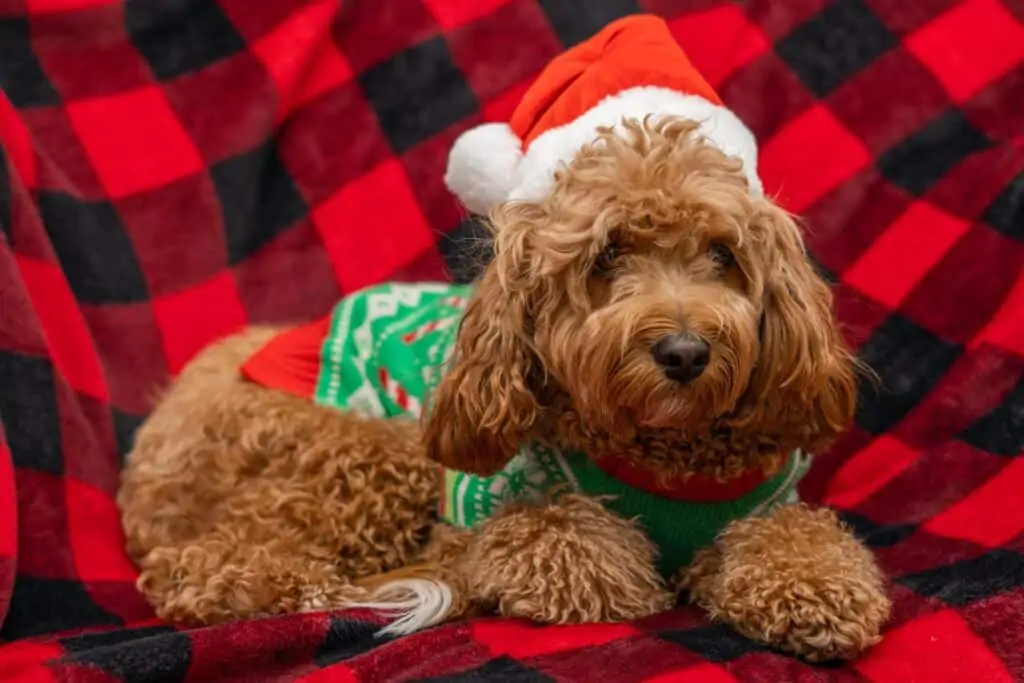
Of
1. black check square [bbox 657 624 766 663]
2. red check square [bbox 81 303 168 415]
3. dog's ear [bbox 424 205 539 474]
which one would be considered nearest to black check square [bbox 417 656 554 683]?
black check square [bbox 657 624 766 663]

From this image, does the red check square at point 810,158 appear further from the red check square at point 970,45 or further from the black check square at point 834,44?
the red check square at point 970,45

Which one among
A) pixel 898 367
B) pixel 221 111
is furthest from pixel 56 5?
pixel 898 367

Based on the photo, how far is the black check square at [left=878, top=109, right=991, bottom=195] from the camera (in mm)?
2557

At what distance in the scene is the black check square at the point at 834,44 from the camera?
8.79 feet

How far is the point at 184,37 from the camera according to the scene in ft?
9.25

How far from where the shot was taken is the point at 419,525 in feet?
7.50

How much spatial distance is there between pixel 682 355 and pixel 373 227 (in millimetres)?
1333

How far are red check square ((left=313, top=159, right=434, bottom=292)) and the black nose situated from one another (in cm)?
125

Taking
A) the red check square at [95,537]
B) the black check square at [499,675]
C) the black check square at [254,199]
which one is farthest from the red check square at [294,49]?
the black check square at [499,675]

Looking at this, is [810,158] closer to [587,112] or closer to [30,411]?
[587,112]

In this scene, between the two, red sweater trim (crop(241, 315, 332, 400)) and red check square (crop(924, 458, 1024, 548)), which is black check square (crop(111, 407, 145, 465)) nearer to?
red sweater trim (crop(241, 315, 332, 400))

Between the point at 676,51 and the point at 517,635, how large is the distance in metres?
1.10

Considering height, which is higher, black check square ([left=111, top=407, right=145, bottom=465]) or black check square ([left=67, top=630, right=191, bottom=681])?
black check square ([left=111, top=407, right=145, bottom=465])

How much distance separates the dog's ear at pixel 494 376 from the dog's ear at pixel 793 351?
35 cm
